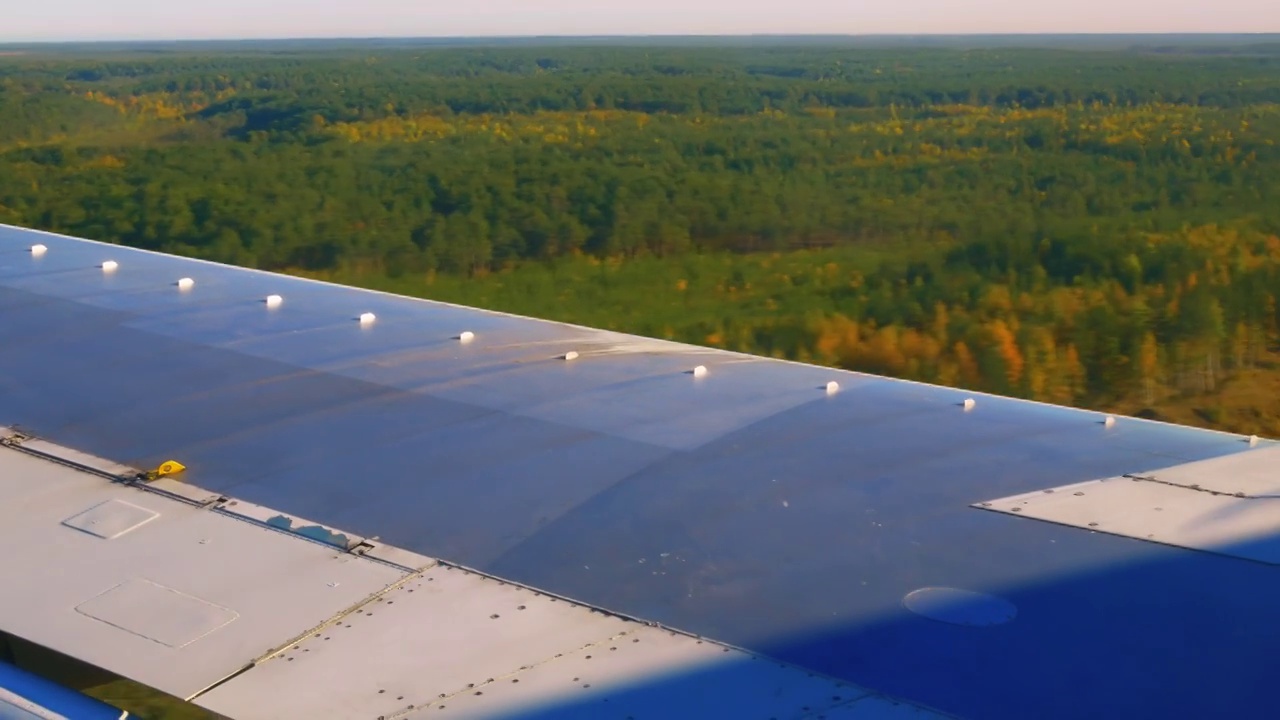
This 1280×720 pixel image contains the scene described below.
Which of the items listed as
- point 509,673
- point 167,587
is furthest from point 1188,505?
point 167,587

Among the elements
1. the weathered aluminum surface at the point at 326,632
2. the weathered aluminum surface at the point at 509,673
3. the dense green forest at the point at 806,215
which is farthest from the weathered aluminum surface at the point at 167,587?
the dense green forest at the point at 806,215

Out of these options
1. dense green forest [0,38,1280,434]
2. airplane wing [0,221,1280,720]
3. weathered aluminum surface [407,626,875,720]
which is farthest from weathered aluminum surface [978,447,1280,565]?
dense green forest [0,38,1280,434]

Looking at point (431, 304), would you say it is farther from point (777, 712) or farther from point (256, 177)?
point (256, 177)

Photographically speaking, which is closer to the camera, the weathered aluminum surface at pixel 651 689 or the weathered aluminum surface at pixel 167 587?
the weathered aluminum surface at pixel 651 689

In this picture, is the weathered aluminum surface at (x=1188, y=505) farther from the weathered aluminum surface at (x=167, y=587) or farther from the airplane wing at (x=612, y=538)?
the weathered aluminum surface at (x=167, y=587)

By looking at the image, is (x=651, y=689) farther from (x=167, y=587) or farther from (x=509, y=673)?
(x=167, y=587)

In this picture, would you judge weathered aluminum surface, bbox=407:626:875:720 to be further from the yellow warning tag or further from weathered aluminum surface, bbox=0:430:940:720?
the yellow warning tag
